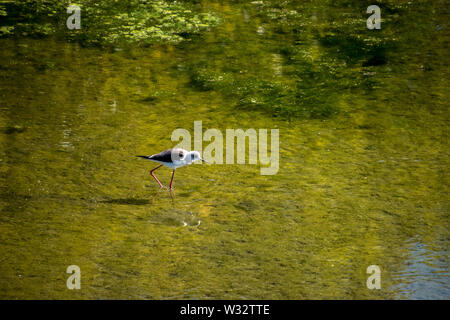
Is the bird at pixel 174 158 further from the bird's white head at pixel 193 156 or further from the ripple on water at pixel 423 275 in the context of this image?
the ripple on water at pixel 423 275

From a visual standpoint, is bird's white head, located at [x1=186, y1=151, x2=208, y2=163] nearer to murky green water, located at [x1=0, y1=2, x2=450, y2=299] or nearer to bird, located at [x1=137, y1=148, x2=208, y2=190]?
bird, located at [x1=137, y1=148, x2=208, y2=190]

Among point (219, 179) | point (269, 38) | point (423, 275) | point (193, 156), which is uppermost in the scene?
point (269, 38)

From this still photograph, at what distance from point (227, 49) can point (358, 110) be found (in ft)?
6.27

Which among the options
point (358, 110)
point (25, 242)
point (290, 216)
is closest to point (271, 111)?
point (358, 110)

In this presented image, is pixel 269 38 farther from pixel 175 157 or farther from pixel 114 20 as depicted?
pixel 175 157

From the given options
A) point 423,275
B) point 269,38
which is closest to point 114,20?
point 269,38

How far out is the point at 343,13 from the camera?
24.9ft

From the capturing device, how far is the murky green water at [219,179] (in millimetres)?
3496

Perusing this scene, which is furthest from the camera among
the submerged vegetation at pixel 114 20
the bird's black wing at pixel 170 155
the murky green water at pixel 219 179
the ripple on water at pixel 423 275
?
the submerged vegetation at pixel 114 20

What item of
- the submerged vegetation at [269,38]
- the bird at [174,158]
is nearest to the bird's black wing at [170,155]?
the bird at [174,158]

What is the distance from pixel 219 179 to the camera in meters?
4.55

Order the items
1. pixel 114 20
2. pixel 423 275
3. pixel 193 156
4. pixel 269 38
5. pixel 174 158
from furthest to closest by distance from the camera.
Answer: pixel 114 20
pixel 269 38
pixel 193 156
pixel 174 158
pixel 423 275

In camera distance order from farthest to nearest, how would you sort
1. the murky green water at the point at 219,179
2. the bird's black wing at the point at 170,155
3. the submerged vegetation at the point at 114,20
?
the submerged vegetation at the point at 114,20
the bird's black wing at the point at 170,155
the murky green water at the point at 219,179
